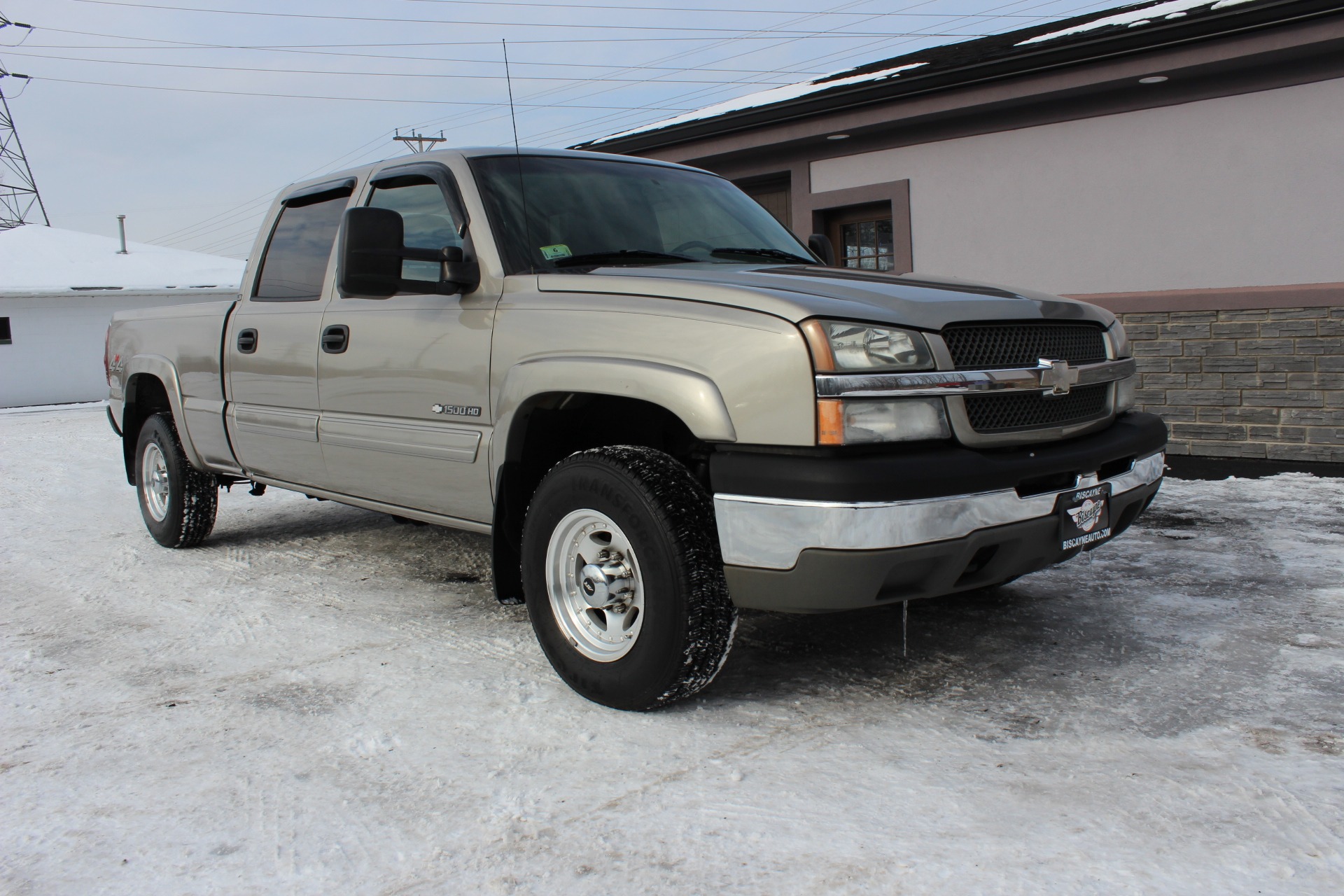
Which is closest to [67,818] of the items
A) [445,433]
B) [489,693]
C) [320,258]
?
[489,693]

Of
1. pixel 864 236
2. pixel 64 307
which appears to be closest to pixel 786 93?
pixel 864 236

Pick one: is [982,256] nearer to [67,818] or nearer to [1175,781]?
[1175,781]

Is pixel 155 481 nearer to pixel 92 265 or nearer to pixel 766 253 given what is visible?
pixel 766 253

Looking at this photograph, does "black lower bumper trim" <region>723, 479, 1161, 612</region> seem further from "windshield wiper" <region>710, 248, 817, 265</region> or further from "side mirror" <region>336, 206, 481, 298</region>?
"windshield wiper" <region>710, 248, 817, 265</region>

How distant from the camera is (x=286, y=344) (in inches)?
191

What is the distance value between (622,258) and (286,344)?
1.87 meters

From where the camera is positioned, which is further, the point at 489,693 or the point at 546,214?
the point at 546,214

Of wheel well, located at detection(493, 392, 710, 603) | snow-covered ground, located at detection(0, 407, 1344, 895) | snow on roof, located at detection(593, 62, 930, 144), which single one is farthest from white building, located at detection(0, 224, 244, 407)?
wheel well, located at detection(493, 392, 710, 603)

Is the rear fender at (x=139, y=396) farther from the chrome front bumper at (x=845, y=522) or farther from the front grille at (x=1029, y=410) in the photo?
the front grille at (x=1029, y=410)

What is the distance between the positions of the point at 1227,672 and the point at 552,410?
2509 millimetres

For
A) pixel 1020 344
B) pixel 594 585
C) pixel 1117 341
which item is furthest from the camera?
pixel 1117 341

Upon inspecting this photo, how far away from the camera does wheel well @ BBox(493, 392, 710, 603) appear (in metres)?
3.55

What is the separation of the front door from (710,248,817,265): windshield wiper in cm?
103

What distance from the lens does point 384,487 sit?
4367 millimetres
